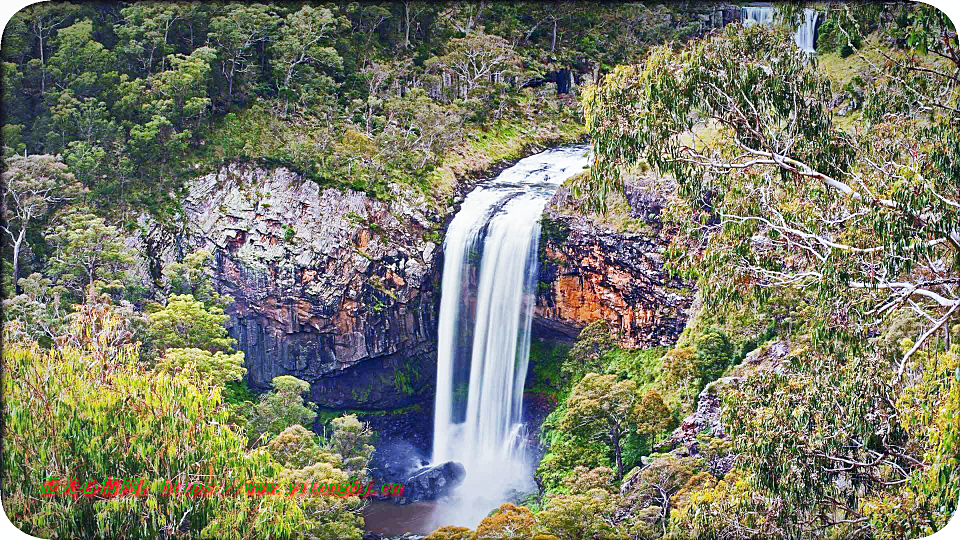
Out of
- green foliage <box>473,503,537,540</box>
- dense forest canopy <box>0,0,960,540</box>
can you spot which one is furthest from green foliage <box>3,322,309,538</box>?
green foliage <box>473,503,537,540</box>

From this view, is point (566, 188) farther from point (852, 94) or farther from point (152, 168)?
point (152, 168)

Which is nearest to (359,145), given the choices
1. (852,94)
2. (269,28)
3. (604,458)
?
(269,28)

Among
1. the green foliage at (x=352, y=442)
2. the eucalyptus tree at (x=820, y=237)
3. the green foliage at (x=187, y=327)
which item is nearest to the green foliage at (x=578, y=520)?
the eucalyptus tree at (x=820, y=237)

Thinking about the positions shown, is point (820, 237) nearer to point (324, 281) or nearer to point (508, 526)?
point (508, 526)

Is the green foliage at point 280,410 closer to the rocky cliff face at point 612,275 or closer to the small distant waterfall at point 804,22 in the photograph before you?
the rocky cliff face at point 612,275

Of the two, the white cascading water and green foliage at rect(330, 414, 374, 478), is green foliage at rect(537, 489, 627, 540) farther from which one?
green foliage at rect(330, 414, 374, 478)

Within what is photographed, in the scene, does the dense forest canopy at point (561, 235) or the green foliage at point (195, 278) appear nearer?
the dense forest canopy at point (561, 235)

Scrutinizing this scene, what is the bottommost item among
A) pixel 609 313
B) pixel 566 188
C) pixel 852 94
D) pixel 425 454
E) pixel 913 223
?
pixel 425 454
